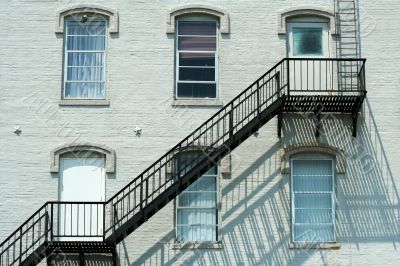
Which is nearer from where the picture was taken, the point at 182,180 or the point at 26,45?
the point at 182,180

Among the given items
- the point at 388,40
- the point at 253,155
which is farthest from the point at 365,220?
the point at 388,40

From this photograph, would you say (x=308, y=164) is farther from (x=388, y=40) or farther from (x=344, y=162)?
(x=388, y=40)

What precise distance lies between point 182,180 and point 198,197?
5.41 ft

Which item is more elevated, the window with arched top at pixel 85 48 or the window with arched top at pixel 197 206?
the window with arched top at pixel 85 48

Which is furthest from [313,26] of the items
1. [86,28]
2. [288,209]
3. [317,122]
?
[86,28]

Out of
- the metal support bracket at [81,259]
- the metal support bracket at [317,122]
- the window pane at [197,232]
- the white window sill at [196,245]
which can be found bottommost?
the metal support bracket at [81,259]

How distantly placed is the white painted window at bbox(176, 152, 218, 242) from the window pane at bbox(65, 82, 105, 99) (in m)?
2.56

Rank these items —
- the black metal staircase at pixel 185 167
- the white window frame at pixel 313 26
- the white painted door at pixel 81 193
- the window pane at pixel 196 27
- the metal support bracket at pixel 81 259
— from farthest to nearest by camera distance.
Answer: the window pane at pixel 196 27 → the white window frame at pixel 313 26 → the white painted door at pixel 81 193 → the metal support bracket at pixel 81 259 → the black metal staircase at pixel 185 167

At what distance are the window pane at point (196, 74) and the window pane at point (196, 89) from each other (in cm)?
16

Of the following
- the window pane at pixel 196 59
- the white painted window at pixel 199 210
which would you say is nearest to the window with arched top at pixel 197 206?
the white painted window at pixel 199 210

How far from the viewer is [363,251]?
65.5 ft

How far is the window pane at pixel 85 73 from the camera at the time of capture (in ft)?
68.9

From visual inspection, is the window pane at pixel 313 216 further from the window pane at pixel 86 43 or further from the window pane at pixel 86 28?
the window pane at pixel 86 28

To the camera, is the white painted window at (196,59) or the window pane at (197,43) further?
the window pane at (197,43)
